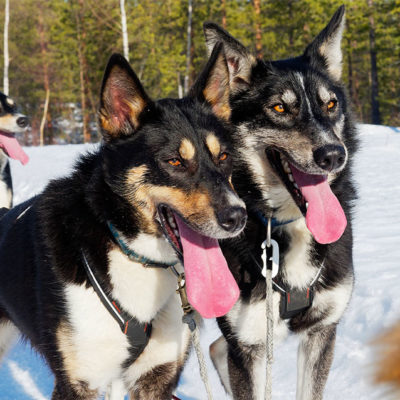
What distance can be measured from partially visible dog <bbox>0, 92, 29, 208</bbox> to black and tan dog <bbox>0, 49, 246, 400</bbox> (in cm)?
306

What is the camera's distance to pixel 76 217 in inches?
99.0

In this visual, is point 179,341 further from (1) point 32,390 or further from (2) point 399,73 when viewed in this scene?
(2) point 399,73

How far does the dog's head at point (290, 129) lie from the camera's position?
271 cm

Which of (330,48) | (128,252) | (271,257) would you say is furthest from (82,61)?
(128,252)

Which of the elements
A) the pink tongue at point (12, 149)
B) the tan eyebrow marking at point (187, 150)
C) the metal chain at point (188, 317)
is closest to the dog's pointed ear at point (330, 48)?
the tan eyebrow marking at point (187, 150)

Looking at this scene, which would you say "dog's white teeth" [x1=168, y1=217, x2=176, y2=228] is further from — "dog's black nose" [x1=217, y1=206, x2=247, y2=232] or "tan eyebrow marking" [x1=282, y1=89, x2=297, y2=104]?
"tan eyebrow marking" [x1=282, y1=89, x2=297, y2=104]

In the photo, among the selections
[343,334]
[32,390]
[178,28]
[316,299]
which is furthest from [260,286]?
[178,28]

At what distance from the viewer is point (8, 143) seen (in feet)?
20.3

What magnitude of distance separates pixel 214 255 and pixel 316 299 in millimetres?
847

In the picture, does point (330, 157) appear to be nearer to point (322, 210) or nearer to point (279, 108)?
point (322, 210)

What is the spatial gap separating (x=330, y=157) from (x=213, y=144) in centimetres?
61

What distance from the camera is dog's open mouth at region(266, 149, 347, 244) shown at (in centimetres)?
268

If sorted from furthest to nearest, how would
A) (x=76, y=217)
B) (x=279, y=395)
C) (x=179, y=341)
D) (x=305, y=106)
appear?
(x=279, y=395) < (x=305, y=106) < (x=179, y=341) < (x=76, y=217)

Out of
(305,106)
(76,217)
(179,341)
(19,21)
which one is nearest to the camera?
(76,217)
